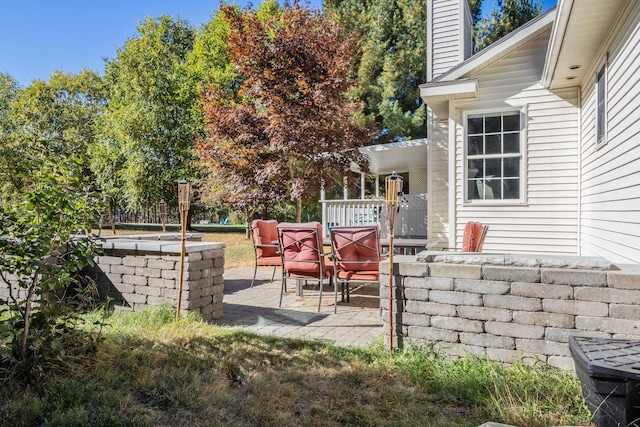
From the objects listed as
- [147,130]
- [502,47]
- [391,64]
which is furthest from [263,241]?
[147,130]

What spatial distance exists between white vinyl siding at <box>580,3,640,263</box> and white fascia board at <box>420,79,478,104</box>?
4.98 ft

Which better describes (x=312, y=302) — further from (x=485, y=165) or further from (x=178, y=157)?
(x=178, y=157)

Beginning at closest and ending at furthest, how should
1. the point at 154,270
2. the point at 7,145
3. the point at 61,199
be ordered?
1. the point at 61,199
2. the point at 154,270
3. the point at 7,145

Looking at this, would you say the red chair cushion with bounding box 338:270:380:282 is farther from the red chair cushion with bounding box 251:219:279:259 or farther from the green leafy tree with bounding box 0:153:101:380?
the green leafy tree with bounding box 0:153:101:380

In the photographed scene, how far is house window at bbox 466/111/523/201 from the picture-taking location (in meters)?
6.11

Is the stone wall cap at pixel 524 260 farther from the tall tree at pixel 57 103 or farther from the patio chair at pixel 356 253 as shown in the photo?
the tall tree at pixel 57 103

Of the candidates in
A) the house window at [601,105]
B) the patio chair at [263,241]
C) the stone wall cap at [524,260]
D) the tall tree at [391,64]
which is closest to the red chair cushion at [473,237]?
the house window at [601,105]

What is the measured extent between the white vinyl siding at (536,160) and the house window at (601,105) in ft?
3.79

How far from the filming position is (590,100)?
16.9ft

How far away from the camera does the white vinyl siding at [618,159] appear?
3301 mm

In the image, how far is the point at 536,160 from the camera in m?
5.96

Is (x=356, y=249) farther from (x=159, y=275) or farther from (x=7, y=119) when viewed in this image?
(x=7, y=119)

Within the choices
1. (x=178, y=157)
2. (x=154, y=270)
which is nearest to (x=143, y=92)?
(x=178, y=157)

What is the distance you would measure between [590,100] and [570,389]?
14.1ft
